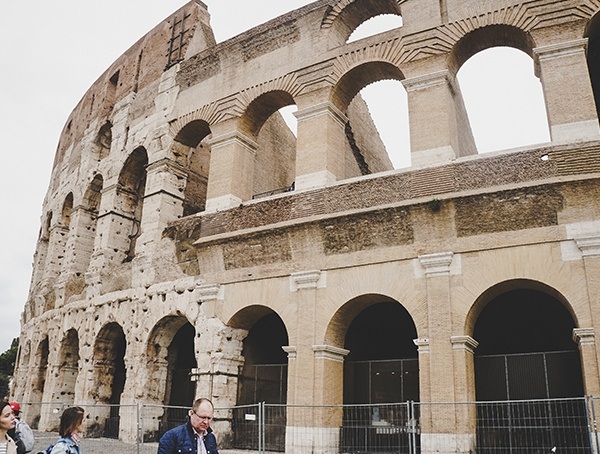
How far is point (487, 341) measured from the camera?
11188 mm

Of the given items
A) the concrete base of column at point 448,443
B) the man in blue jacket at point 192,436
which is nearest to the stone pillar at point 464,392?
the concrete base of column at point 448,443

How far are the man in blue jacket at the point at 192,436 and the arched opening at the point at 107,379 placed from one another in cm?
1064

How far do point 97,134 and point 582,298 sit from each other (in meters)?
14.3

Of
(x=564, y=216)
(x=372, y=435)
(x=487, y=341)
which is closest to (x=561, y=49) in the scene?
(x=564, y=216)

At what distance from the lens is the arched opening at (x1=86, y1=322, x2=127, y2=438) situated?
44.6ft

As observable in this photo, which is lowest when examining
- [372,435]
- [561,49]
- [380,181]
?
[372,435]

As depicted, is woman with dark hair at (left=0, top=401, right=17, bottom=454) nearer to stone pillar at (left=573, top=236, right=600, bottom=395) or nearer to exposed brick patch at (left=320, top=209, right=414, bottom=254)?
exposed brick patch at (left=320, top=209, right=414, bottom=254)

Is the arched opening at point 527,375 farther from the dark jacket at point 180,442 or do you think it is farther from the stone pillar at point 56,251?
the stone pillar at point 56,251

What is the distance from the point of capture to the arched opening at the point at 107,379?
44.6ft

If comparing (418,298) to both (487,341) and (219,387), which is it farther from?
(219,387)

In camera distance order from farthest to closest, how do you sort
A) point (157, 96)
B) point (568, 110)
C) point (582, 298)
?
point (157, 96) → point (568, 110) → point (582, 298)

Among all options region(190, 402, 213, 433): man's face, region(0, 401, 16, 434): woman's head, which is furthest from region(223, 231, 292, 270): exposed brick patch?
region(0, 401, 16, 434): woman's head

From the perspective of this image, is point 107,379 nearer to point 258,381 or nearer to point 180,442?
point 258,381

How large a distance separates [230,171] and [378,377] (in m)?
5.17
